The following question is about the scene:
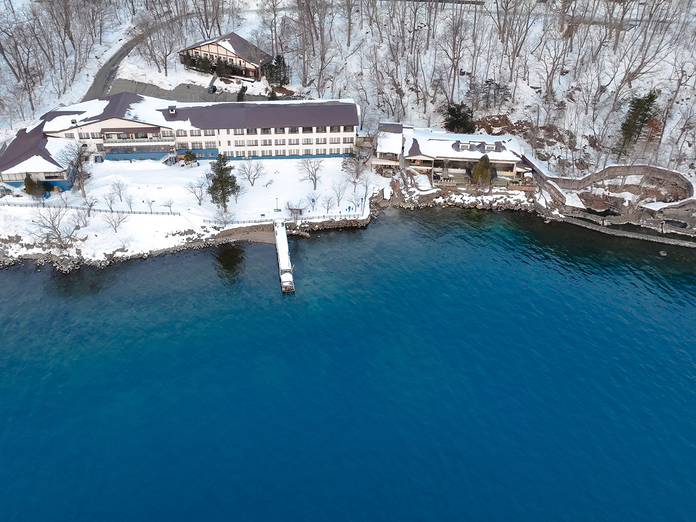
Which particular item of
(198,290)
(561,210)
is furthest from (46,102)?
(561,210)

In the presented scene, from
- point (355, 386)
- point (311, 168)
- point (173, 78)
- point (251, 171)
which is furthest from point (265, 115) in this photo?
point (355, 386)

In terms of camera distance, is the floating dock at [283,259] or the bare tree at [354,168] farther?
the bare tree at [354,168]

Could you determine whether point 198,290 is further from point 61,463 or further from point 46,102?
point 46,102

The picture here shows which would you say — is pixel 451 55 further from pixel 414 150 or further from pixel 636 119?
pixel 636 119

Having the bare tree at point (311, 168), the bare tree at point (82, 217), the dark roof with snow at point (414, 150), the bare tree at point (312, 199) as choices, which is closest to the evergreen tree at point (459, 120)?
the dark roof with snow at point (414, 150)

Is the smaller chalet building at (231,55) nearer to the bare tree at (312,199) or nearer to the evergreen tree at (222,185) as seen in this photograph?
the bare tree at (312,199)

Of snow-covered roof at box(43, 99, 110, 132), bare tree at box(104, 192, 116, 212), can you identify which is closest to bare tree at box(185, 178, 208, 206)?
bare tree at box(104, 192, 116, 212)
